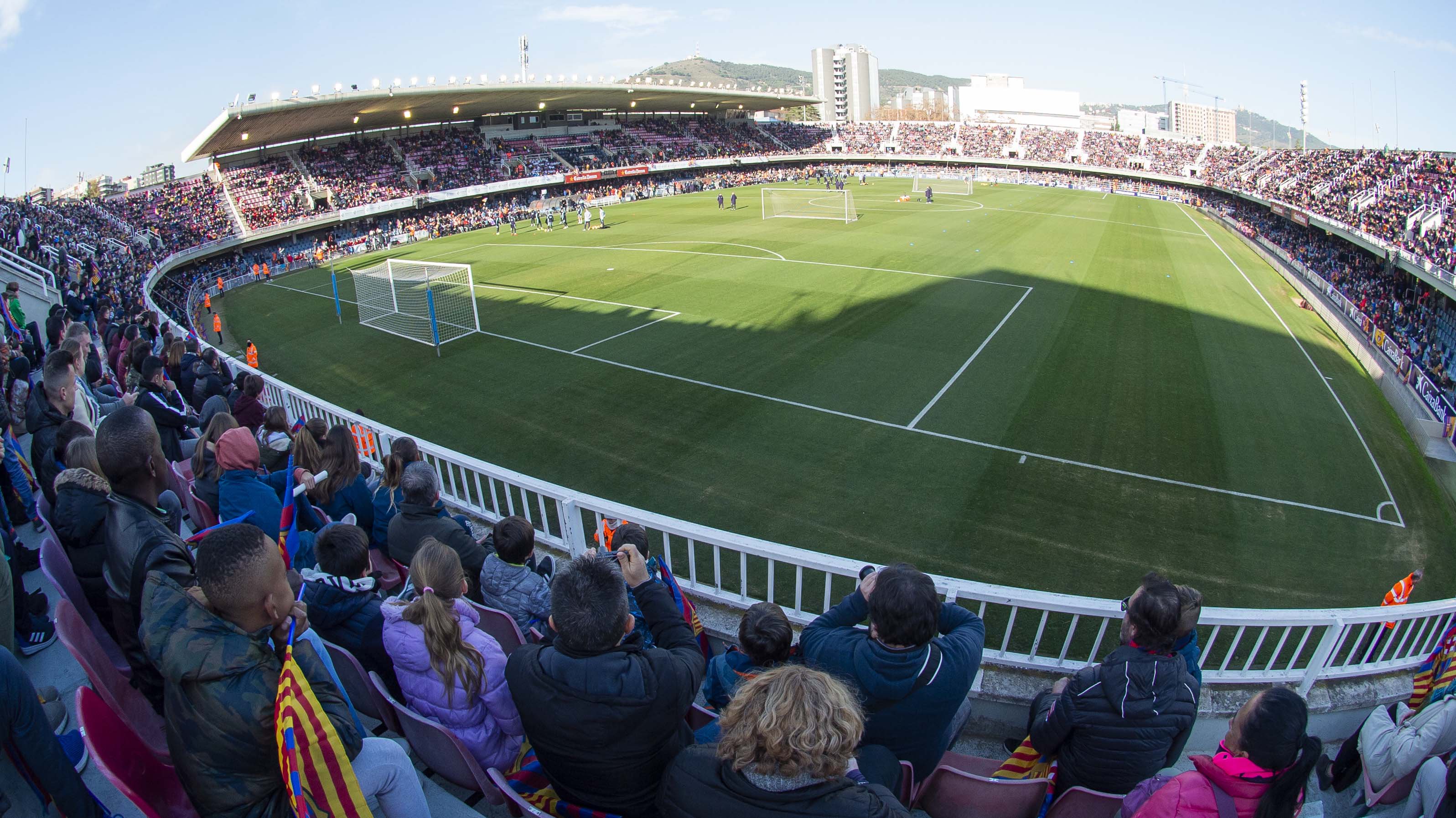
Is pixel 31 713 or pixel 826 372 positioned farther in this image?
pixel 826 372

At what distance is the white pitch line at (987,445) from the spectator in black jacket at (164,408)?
383 inches

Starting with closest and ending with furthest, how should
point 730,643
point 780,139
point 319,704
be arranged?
point 319,704, point 730,643, point 780,139

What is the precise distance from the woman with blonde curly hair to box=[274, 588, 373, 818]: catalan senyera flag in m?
1.25

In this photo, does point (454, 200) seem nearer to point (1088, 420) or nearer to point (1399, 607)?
point (1088, 420)

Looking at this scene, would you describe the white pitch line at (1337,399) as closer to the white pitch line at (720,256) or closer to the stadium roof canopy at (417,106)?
the white pitch line at (720,256)

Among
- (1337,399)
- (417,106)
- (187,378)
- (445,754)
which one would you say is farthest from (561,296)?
(417,106)

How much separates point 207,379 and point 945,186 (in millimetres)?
57224

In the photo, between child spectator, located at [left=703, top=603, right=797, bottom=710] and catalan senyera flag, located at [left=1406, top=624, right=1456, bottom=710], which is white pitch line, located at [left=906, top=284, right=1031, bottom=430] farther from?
child spectator, located at [left=703, top=603, right=797, bottom=710]

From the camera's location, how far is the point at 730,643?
5.23 m

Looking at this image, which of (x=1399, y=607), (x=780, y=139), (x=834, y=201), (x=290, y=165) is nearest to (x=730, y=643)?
(x=1399, y=607)

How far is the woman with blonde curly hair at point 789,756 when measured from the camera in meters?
2.24

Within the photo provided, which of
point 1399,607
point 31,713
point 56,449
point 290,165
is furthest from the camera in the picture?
point 290,165

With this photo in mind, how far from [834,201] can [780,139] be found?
35.6m

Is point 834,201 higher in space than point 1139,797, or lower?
higher
